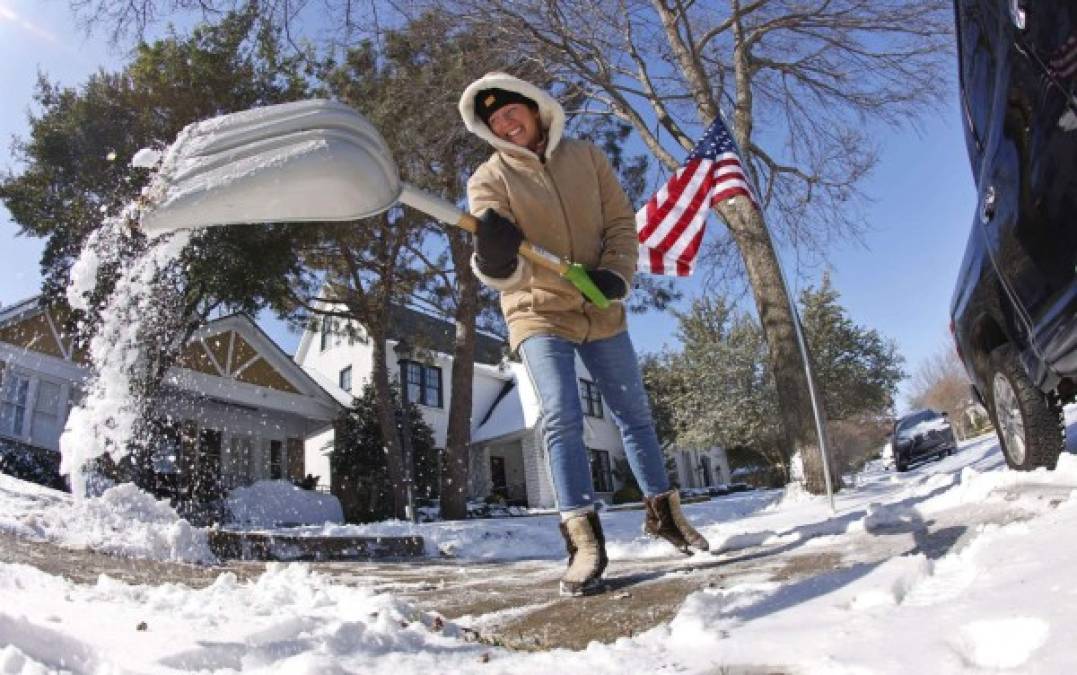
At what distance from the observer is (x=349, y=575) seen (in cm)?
439

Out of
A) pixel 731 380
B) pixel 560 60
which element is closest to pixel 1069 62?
pixel 560 60

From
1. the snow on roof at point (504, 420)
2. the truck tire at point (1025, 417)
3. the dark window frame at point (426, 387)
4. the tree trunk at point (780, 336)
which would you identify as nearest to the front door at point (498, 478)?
the snow on roof at point (504, 420)

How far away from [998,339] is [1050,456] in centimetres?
62

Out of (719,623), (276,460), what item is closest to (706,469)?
(276,460)

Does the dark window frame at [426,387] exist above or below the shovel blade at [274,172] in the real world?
above

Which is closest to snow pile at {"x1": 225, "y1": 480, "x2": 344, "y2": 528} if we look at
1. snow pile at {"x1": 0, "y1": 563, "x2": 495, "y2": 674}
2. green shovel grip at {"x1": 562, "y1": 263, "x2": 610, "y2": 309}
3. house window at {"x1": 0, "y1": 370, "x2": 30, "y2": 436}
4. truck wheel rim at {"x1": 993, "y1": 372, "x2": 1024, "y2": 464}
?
house window at {"x1": 0, "y1": 370, "x2": 30, "y2": 436}

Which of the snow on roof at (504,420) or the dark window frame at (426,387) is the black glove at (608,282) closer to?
the dark window frame at (426,387)

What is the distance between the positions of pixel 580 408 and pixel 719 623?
1.28 metres

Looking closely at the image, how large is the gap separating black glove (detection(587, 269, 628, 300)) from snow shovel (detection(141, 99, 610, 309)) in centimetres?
40

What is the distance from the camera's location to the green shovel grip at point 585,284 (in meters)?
2.90

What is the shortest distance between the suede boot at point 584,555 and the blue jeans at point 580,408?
69 mm

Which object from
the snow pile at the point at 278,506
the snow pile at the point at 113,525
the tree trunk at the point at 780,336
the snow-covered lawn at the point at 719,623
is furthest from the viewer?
the snow pile at the point at 278,506

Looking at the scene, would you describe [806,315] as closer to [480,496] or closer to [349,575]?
[480,496]

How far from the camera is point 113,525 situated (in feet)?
16.6
